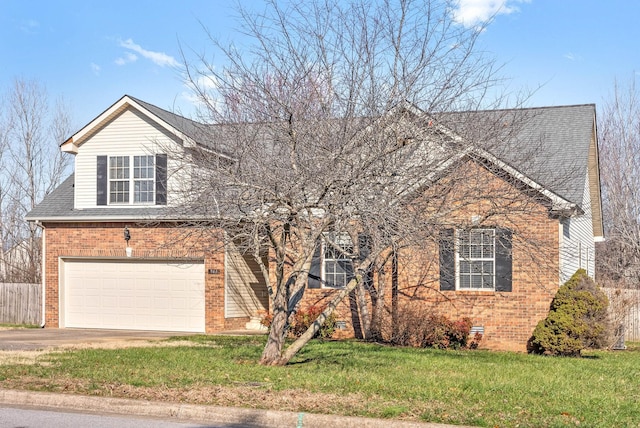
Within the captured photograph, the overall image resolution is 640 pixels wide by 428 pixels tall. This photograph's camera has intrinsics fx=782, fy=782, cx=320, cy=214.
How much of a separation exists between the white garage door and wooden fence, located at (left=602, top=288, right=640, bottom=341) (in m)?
11.1

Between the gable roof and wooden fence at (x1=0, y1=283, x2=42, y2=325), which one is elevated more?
the gable roof

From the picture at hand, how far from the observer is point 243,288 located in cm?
2342

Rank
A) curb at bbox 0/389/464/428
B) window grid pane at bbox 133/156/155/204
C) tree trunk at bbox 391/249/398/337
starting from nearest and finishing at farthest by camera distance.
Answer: curb at bbox 0/389/464/428, tree trunk at bbox 391/249/398/337, window grid pane at bbox 133/156/155/204

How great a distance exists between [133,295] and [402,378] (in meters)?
12.7

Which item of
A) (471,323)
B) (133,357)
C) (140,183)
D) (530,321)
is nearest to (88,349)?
(133,357)

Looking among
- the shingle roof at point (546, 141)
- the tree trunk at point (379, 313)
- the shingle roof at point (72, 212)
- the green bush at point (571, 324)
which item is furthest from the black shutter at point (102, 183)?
the green bush at point (571, 324)

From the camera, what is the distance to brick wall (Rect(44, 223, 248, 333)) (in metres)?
21.9

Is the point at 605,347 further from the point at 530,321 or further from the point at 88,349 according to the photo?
the point at 88,349

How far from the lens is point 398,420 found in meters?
9.02

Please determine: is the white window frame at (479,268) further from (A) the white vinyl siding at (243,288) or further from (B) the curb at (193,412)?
(B) the curb at (193,412)

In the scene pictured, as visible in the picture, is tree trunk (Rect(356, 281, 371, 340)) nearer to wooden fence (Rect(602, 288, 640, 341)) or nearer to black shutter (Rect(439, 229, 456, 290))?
black shutter (Rect(439, 229, 456, 290))

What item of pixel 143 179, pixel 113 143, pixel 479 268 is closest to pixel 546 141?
pixel 479 268

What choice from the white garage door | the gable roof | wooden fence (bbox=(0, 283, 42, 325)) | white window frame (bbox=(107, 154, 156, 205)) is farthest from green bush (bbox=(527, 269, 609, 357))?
wooden fence (bbox=(0, 283, 42, 325))

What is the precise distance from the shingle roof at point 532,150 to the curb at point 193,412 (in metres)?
5.54
